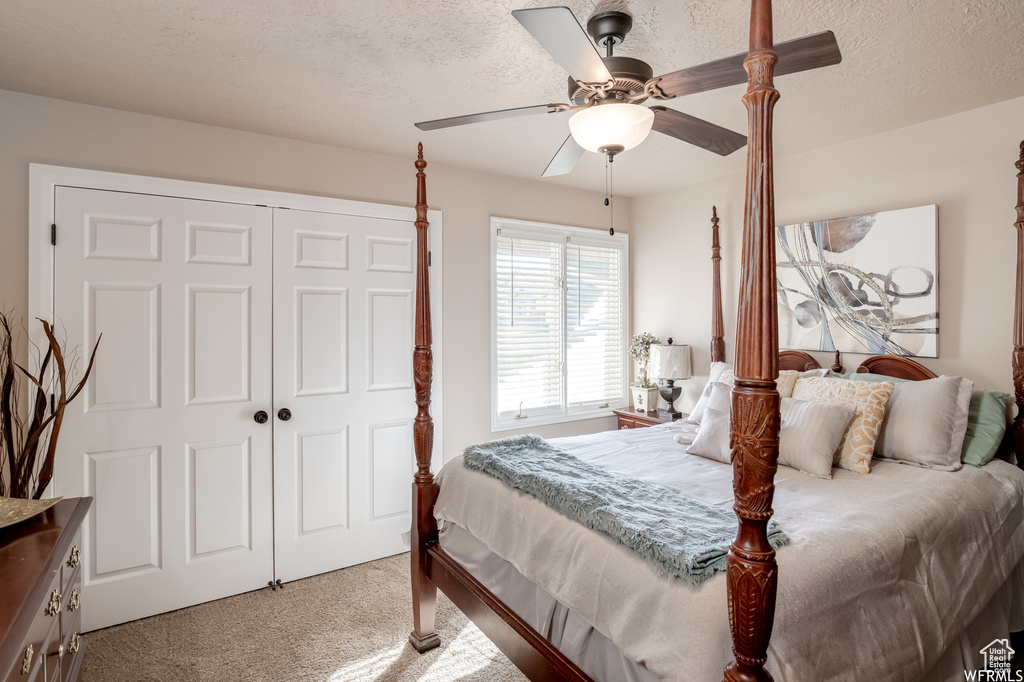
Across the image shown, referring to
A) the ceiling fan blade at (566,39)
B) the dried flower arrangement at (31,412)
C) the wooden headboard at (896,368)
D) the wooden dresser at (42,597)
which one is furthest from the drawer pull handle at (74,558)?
the wooden headboard at (896,368)

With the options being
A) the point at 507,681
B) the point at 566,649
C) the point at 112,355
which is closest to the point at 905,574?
the point at 566,649

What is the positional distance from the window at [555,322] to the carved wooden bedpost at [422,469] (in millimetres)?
1329

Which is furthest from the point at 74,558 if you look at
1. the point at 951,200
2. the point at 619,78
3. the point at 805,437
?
the point at 951,200

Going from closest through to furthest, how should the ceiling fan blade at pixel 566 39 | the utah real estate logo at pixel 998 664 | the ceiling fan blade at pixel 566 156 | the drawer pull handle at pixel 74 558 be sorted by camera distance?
the ceiling fan blade at pixel 566 39 → the drawer pull handle at pixel 74 558 → the utah real estate logo at pixel 998 664 → the ceiling fan blade at pixel 566 156

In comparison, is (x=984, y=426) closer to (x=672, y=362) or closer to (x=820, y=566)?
(x=820, y=566)

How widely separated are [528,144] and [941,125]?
2.17m

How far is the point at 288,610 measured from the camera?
2812 mm

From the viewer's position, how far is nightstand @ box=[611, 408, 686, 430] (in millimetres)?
3883

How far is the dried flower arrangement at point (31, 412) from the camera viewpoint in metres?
2.22

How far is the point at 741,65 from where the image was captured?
59.9 inches

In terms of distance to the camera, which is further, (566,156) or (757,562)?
(566,156)

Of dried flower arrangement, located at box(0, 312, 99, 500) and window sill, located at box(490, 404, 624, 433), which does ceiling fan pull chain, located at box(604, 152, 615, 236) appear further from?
dried flower arrangement, located at box(0, 312, 99, 500)

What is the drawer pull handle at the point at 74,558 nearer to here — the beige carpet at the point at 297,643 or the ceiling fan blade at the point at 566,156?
the beige carpet at the point at 297,643

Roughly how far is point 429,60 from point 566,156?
2.24 feet
